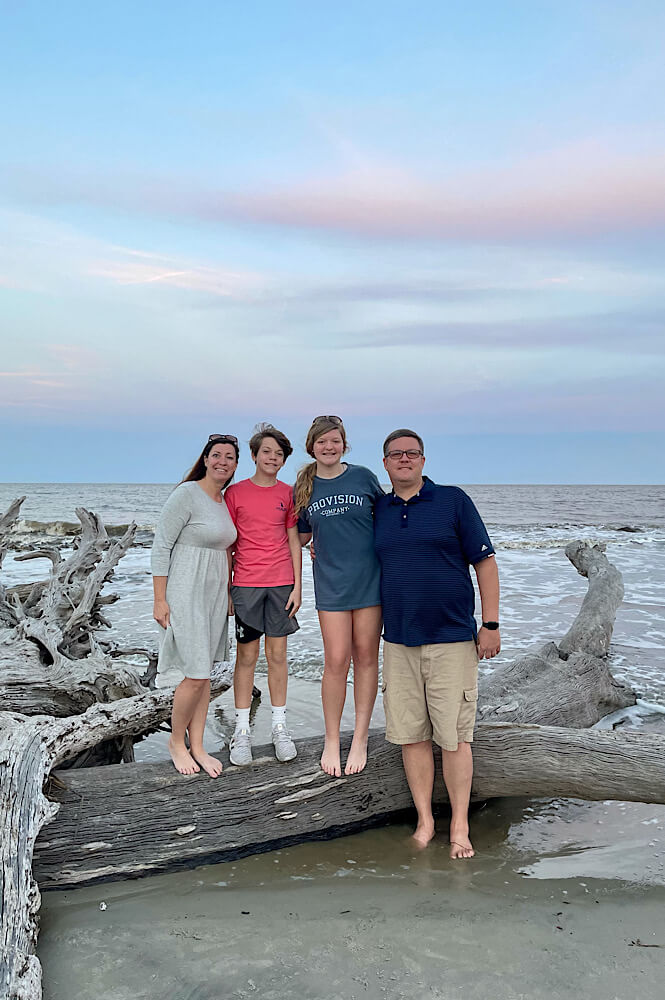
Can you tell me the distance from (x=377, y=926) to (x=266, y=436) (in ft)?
8.99

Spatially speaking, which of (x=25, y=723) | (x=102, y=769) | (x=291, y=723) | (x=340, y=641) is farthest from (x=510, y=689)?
(x=25, y=723)

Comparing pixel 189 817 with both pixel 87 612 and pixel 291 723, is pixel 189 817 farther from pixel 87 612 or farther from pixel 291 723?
pixel 87 612

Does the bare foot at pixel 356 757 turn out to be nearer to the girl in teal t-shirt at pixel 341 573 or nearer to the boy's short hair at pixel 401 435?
the girl in teal t-shirt at pixel 341 573

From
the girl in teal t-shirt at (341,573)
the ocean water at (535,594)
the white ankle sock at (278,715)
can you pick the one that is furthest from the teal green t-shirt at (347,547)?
the ocean water at (535,594)

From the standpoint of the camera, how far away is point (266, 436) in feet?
14.3

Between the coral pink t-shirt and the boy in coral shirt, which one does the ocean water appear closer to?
the boy in coral shirt

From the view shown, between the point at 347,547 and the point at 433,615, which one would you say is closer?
the point at 433,615

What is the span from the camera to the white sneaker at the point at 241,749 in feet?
13.3

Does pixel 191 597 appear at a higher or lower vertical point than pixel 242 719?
higher

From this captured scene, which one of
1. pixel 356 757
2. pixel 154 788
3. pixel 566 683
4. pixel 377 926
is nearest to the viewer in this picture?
pixel 377 926

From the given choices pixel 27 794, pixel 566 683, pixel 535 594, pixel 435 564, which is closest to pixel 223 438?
pixel 435 564

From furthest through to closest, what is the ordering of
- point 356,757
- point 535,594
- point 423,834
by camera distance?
point 535,594
point 356,757
point 423,834

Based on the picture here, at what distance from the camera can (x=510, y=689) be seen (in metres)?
6.24

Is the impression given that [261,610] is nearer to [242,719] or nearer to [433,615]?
[242,719]
